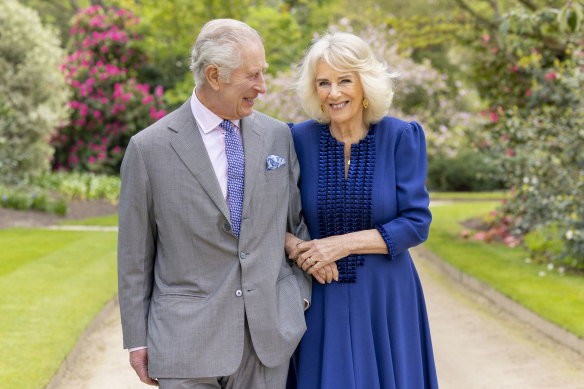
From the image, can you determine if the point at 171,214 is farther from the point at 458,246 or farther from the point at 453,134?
the point at 453,134

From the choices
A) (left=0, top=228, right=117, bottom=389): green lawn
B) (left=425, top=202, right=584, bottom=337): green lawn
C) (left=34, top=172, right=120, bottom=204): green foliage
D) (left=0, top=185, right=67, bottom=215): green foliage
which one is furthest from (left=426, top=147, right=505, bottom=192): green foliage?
(left=0, top=228, right=117, bottom=389): green lawn

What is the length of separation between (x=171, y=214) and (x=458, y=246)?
773cm

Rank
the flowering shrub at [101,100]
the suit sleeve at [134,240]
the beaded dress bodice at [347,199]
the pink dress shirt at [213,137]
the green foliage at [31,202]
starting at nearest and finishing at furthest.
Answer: the suit sleeve at [134,240] < the pink dress shirt at [213,137] < the beaded dress bodice at [347,199] < the green foliage at [31,202] < the flowering shrub at [101,100]

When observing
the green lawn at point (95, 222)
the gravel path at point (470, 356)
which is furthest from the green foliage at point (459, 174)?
the gravel path at point (470, 356)

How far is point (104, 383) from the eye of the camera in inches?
183

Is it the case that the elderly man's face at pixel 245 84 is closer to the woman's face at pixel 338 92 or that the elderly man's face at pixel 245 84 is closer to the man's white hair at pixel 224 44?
the man's white hair at pixel 224 44

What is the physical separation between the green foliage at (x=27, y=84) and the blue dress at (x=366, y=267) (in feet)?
39.4

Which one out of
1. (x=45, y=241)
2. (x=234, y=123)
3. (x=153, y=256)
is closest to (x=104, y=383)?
(x=153, y=256)

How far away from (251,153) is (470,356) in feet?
10.6

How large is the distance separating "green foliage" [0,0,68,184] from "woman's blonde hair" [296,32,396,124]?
39.2 feet

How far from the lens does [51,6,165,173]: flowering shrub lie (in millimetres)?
17562

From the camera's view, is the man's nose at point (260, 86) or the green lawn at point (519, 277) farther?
the green lawn at point (519, 277)

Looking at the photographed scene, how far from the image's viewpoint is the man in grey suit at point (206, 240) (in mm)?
2471

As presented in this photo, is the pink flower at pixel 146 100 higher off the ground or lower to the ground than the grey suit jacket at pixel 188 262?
higher
